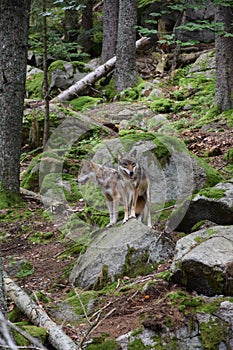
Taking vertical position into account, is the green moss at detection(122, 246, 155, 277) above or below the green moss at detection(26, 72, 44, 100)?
below

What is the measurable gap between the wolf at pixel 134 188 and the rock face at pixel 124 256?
816mm

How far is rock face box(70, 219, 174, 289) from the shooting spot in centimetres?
550

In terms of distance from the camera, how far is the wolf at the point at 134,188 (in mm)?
6660

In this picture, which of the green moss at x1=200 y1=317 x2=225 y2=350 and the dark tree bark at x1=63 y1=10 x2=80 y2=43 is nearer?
the green moss at x1=200 y1=317 x2=225 y2=350

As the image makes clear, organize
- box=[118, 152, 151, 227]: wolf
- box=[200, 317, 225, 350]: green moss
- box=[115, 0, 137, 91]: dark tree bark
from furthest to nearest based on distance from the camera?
box=[115, 0, 137, 91]: dark tree bark
box=[118, 152, 151, 227]: wolf
box=[200, 317, 225, 350]: green moss

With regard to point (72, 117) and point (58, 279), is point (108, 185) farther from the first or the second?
point (72, 117)

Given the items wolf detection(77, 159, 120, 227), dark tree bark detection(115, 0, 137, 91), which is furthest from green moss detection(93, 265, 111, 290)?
dark tree bark detection(115, 0, 137, 91)

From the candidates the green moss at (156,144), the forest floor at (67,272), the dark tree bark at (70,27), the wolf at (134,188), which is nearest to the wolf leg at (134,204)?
the wolf at (134,188)

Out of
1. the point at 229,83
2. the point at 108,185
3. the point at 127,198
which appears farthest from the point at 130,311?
the point at 229,83

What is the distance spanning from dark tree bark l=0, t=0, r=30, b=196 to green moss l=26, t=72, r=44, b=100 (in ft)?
26.5

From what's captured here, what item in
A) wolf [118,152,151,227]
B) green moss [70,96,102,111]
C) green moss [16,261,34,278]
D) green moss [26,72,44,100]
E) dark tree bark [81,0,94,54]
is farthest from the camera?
dark tree bark [81,0,94,54]

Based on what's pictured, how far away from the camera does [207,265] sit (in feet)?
14.4

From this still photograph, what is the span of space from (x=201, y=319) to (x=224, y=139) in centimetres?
715

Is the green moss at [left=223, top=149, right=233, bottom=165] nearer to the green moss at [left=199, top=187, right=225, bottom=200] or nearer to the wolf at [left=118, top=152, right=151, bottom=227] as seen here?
the wolf at [left=118, top=152, right=151, bottom=227]
